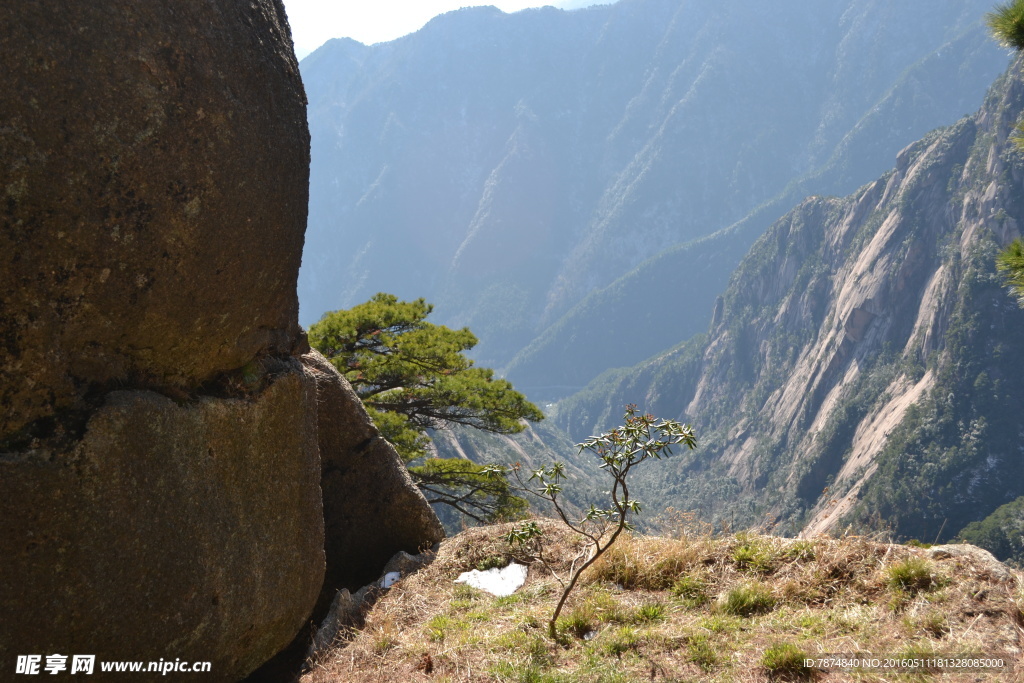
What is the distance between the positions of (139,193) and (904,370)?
14397 centimetres

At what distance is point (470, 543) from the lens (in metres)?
8.04

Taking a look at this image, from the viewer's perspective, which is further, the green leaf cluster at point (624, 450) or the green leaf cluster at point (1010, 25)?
the green leaf cluster at point (1010, 25)

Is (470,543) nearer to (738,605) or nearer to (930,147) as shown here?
(738,605)

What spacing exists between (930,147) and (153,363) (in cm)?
17419

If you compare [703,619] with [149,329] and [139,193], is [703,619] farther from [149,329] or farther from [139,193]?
[139,193]

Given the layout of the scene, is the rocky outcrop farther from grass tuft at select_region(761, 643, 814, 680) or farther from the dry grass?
grass tuft at select_region(761, 643, 814, 680)

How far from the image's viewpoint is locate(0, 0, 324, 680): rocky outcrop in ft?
13.9

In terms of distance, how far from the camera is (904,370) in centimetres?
12950

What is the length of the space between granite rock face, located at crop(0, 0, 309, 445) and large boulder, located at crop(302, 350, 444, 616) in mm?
2213

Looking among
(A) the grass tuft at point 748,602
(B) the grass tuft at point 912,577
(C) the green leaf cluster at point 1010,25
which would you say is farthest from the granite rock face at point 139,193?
(C) the green leaf cluster at point 1010,25

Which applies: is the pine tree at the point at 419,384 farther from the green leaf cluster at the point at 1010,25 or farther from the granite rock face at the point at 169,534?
the green leaf cluster at the point at 1010,25

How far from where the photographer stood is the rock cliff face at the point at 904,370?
105m

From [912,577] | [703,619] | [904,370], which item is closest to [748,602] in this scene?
[703,619]

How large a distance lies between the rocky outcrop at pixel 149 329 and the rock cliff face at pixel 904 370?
295 feet
